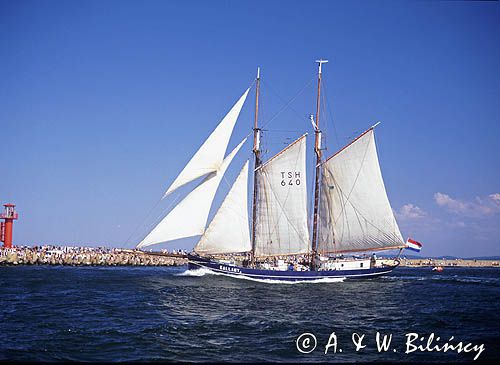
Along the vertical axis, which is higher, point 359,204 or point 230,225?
point 359,204

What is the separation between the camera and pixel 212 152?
49062mm

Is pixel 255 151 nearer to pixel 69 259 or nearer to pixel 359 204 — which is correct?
pixel 359 204

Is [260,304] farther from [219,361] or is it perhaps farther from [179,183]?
[179,183]

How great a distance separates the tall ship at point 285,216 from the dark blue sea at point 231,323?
8629 mm

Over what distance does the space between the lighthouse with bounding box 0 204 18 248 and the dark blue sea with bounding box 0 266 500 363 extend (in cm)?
4302

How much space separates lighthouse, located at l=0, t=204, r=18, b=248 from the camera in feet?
260

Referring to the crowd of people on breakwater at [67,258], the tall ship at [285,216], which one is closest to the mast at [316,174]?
the tall ship at [285,216]

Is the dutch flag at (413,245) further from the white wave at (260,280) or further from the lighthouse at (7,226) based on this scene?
the lighthouse at (7,226)

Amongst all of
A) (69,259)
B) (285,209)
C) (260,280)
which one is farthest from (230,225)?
(69,259)

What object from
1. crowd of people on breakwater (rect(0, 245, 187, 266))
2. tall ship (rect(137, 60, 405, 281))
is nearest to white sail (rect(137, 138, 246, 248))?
tall ship (rect(137, 60, 405, 281))

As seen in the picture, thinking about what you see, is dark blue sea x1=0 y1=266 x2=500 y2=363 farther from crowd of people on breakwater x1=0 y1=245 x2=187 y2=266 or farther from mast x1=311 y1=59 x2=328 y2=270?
crowd of people on breakwater x1=0 y1=245 x2=187 y2=266

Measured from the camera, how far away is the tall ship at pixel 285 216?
48.1m

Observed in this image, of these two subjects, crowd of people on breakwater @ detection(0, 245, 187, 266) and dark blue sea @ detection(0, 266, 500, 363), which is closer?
dark blue sea @ detection(0, 266, 500, 363)

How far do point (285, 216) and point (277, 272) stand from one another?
584 cm
